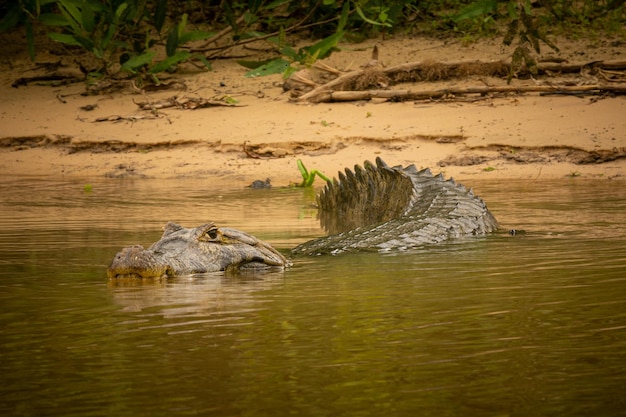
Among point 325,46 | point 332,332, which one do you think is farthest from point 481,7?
point 332,332

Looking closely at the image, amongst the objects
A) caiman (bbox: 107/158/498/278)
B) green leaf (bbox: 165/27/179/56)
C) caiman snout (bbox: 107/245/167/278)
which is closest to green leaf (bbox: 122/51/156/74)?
green leaf (bbox: 165/27/179/56)

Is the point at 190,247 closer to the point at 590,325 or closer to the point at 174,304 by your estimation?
the point at 174,304

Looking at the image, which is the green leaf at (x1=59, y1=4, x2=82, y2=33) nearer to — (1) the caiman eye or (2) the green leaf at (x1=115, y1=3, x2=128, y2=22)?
(2) the green leaf at (x1=115, y1=3, x2=128, y2=22)

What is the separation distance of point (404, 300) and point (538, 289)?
0.60m

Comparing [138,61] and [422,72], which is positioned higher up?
[138,61]

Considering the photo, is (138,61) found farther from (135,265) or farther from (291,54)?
(135,265)

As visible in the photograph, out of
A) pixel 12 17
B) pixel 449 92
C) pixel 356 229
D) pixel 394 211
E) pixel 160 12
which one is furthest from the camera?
pixel 160 12

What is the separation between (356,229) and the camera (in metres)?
7.01

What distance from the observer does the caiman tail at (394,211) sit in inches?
252

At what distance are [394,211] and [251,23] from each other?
7326mm

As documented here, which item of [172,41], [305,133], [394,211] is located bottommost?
[394,211]

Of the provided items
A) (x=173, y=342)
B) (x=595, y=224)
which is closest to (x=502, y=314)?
(x=173, y=342)

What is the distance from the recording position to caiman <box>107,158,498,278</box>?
5383 mm

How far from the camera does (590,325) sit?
3.72 meters
